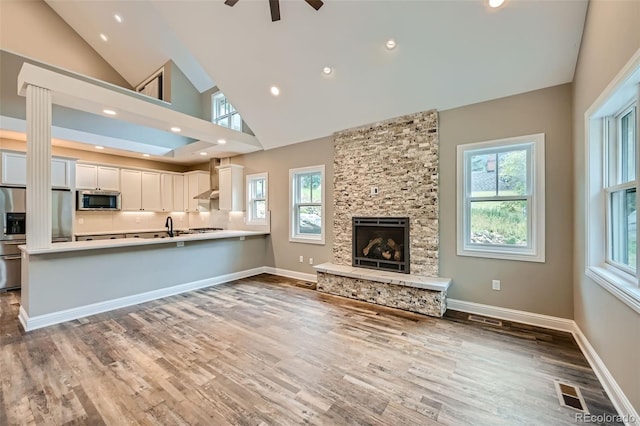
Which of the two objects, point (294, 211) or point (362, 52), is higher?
point (362, 52)

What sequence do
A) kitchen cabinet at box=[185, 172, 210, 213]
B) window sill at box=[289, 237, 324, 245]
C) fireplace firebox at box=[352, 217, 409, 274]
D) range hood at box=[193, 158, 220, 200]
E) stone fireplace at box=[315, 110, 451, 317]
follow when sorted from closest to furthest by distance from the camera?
1. stone fireplace at box=[315, 110, 451, 317]
2. fireplace firebox at box=[352, 217, 409, 274]
3. window sill at box=[289, 237, 324, 245]
4. range hood at box=[193, 158, 220, 200]
5. kitchen cabinet at box=[185, 172, 210, 213]

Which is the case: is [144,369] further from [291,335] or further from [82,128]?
[82,128]

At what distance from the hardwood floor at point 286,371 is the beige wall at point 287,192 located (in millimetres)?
1797

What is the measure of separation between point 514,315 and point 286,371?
2810mm

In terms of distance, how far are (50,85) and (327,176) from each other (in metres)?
3.82

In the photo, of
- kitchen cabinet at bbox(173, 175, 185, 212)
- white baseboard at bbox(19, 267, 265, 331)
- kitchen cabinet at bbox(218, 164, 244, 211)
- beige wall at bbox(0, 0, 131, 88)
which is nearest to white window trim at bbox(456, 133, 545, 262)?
white baseboard at bbox(19, 267, 265, 331)

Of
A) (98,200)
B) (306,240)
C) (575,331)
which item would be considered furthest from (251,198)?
(575,331)

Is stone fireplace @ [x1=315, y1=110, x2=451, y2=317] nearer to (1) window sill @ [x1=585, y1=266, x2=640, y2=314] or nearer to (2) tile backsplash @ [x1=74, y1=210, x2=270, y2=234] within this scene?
→ (1) window sill @ [x1=585, y1=266, x2=640, y2=314]

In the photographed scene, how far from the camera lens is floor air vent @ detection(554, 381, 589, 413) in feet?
5.93

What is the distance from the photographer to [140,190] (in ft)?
22.3

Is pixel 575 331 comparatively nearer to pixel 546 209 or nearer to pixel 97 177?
pixel 546 209

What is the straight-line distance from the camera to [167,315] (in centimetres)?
343

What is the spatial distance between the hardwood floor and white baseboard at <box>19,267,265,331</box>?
0.14 meters

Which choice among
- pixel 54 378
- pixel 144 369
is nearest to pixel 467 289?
pixel 144 369
